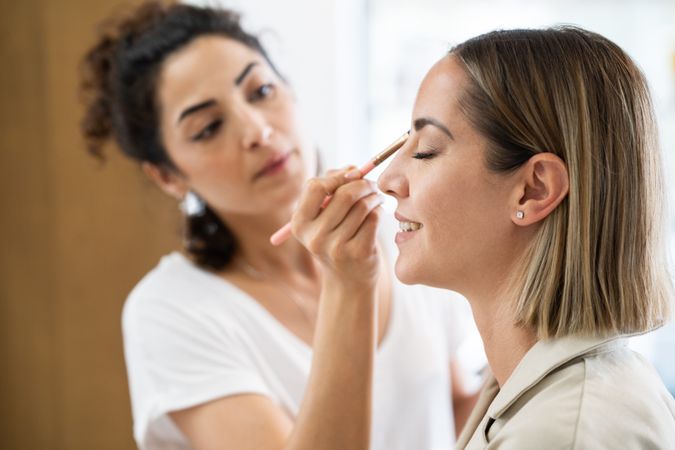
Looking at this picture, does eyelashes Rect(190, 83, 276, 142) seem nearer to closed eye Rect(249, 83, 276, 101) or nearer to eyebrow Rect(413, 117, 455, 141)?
closed eye Rect(249, 83, 276, 101)

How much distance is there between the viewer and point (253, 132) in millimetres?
1303

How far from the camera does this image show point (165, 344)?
1.26 metres

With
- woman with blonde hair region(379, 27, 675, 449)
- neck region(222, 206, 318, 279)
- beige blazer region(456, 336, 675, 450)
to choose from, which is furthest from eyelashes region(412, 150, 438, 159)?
neck region(222, 206, 318, 279)

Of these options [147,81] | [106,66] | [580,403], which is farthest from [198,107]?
[580,403]

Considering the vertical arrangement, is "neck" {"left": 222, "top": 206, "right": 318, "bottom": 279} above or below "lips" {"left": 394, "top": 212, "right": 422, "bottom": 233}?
A: below

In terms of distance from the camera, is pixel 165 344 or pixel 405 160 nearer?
pixel 405 160

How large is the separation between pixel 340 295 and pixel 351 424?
177 mm

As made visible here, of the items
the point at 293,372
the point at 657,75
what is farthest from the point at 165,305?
the point at 657,75

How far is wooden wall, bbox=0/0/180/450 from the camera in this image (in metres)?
1.91

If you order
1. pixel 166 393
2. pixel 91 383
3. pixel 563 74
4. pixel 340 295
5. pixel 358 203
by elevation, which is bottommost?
pixel 91 383

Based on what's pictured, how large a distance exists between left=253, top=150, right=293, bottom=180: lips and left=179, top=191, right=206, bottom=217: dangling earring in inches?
8.2

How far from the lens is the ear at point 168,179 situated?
1.45 m

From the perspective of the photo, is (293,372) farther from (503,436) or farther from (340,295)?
(503,436)

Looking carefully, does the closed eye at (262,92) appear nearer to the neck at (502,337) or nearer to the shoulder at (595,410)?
the neck at (502,337)
